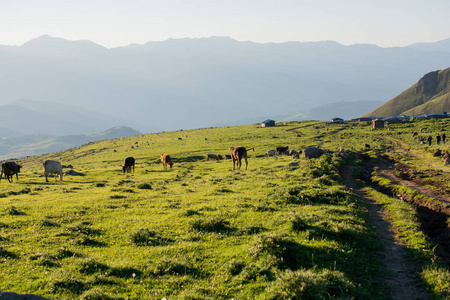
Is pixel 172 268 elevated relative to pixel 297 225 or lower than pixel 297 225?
lower

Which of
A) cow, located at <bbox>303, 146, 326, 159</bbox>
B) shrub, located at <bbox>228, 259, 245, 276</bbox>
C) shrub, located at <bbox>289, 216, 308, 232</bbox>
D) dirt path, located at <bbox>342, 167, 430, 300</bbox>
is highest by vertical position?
cow, located at <bbox>303, 146, 326, 159</bbox>

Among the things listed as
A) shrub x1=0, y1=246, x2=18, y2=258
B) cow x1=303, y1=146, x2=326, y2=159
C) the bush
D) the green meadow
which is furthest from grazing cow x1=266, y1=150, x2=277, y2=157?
shrub x1=0, y1=246, x2=18, y2=258

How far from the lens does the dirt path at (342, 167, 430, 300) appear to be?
9062 millimetres

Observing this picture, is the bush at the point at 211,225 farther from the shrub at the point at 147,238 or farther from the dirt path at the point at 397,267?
the dirt path at the point at 397,267

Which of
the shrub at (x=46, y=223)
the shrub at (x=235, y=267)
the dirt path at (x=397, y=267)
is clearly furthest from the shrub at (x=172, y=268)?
the shrub at (x=46, y=223)

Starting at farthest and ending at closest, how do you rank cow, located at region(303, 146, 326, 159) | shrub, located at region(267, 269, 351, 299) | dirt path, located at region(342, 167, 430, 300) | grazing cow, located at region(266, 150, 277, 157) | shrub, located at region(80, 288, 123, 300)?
grazing cow, located at region(266, 150, 277, 157)
cow, located at region(303, 146, 326, 159)
dirt path, located at region(342, 167, 430, 300)
shrub, located at region(80, 288, 123, 300)
shrub, located at region(267, 269, 351, 299)

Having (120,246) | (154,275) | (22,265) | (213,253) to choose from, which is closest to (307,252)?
(213,253)

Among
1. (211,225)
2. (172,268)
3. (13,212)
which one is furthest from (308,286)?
(13,212)

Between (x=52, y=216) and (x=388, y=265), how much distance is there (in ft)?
52.1

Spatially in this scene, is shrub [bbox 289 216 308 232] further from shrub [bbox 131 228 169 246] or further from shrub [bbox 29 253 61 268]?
shrub [bbox 29 253 61 268]

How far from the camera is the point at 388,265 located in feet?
35.8

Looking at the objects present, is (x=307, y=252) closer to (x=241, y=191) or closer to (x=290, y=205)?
(x=290, y=205)

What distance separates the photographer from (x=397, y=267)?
10.7 metres

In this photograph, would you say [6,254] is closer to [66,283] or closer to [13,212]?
[66,283]
